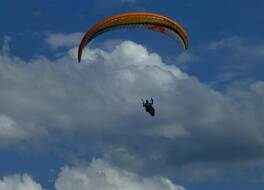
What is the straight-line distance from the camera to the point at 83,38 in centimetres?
19675

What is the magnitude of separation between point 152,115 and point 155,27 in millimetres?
11101

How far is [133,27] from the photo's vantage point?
194 metres

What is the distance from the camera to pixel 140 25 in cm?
19400

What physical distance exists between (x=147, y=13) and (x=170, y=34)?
17.5 ft

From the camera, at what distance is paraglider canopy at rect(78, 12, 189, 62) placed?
7594 inches

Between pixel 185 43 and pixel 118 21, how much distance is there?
383 inches

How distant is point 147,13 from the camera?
19350cm

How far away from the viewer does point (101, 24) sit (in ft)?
637

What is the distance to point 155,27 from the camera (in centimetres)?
19588

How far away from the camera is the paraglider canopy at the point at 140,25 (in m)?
193

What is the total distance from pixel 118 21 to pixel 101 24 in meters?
2.34

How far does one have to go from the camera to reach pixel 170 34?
197 m

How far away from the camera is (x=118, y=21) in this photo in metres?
193

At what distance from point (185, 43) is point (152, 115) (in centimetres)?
989
